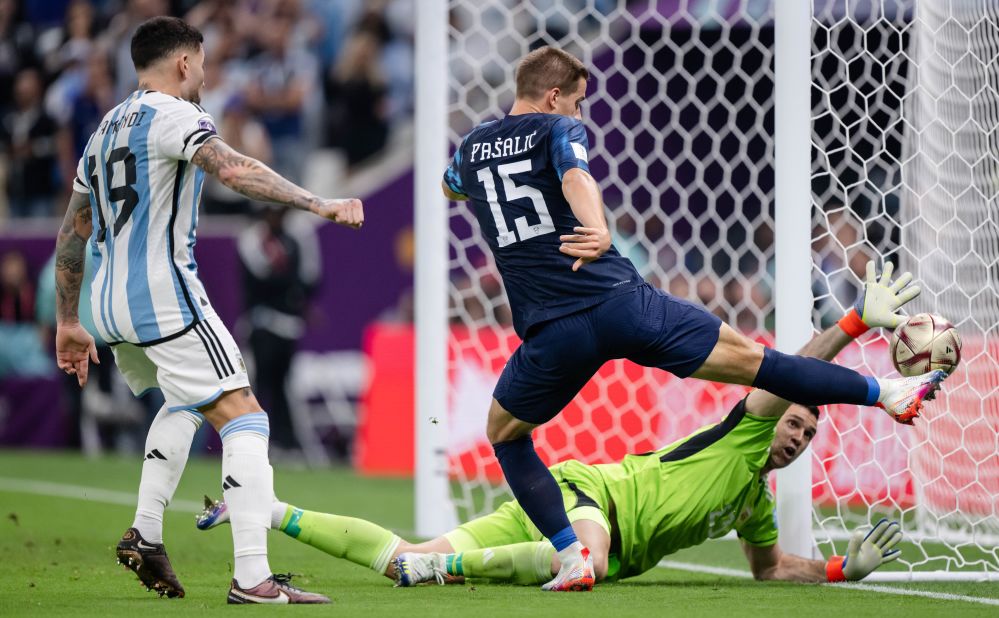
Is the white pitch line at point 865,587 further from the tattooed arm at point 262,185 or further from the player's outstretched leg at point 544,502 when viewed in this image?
the tattooed arm at point 262,185

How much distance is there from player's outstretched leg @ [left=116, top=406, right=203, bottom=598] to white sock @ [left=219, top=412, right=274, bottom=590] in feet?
1.16

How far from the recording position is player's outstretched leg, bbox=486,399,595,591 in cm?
516

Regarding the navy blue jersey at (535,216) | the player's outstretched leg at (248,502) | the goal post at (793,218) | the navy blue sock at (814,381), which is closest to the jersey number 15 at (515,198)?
the navy blue jersey at (535,216)

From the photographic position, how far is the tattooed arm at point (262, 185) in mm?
4465

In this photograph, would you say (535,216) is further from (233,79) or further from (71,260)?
(233,79)

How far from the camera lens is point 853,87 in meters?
6.62

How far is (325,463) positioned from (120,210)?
8.50m

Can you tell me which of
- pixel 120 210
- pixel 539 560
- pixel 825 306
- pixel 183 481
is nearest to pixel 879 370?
pixel 825 306

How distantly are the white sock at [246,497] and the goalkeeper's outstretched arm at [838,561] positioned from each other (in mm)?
1978

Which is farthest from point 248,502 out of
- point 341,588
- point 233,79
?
point 233,79

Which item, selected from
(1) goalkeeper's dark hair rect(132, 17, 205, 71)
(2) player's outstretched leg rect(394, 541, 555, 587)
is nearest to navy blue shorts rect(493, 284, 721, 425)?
(2) player's outstretched leg rect(394, 541, 555, 587)

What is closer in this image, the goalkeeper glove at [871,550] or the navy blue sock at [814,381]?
the navy blue sock at [814,381]

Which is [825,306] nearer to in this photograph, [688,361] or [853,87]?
[853,87]

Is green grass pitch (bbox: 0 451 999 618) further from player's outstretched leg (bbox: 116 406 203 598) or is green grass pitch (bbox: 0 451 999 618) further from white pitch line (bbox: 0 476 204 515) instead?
white pitch line (bbox: 0 476 204 515)
